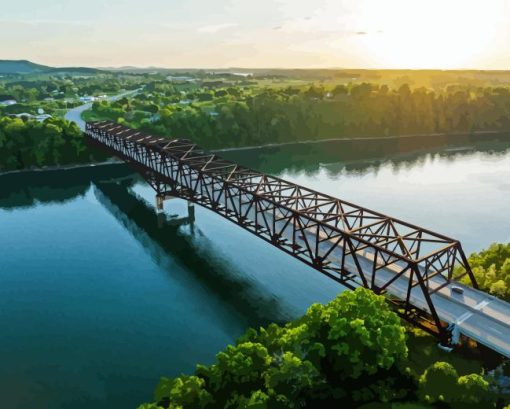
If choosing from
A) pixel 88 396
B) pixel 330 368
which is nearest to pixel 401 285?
pixel 330 368

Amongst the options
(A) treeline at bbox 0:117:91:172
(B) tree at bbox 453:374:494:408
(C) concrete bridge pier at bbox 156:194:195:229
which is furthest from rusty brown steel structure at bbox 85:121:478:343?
(A) treeline at bbox 0:117:91:172

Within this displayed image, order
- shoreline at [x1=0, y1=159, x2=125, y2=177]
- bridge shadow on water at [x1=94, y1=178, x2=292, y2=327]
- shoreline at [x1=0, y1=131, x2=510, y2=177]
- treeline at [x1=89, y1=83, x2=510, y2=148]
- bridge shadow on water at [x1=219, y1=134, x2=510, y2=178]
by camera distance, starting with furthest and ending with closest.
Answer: treeline at [x1=89, y1=83, x2=510, y2=148]
bridge shadow on water at [x1=219, y1=134, x2=510, y2=178]
shoreline at [x1=0, y1=131, x2=510, y2=177]
shoreline at [x1=0, y1=159, x2=125, y2=177]
bridge shadow on water at [x1=94, y1=178, x2=292, y2=327]

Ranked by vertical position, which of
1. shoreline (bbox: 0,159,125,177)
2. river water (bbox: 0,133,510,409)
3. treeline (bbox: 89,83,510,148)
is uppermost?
treeline (bbox: 89,83,510,148)

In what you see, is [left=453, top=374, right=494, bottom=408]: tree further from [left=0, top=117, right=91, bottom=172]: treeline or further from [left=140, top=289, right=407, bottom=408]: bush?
[left=0, top=117, right=91, bottom=172]: treeline

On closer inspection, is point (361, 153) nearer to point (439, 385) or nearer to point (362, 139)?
point (362, 139)

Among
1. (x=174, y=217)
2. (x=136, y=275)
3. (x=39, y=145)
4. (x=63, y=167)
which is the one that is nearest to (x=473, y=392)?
(x=136, y=275)

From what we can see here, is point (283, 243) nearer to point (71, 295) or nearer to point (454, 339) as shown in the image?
point (454, 339)
